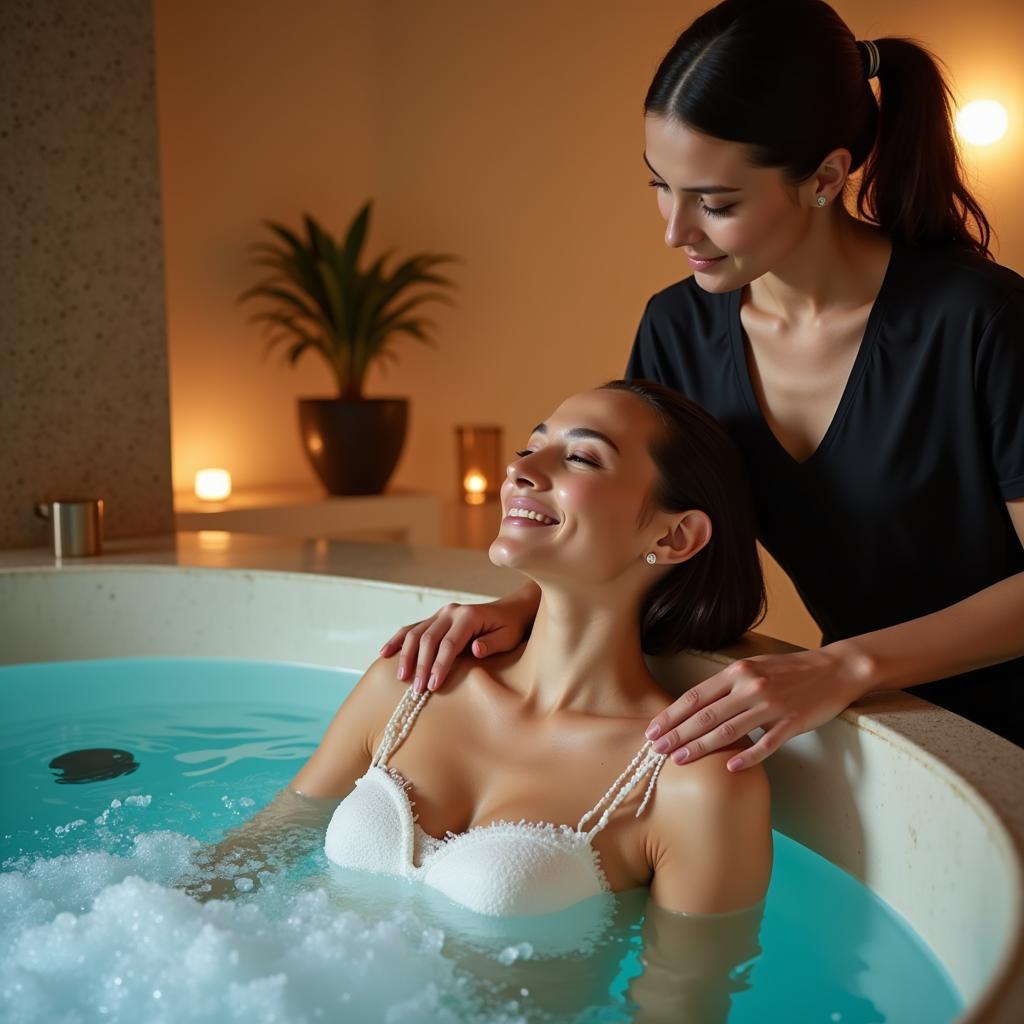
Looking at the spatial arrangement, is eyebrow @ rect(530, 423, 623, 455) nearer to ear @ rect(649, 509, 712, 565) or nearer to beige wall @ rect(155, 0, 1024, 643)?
ear @ rect(649, 509, 712, 565)

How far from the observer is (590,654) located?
1695mm

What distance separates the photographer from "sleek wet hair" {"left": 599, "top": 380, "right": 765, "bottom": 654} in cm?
169

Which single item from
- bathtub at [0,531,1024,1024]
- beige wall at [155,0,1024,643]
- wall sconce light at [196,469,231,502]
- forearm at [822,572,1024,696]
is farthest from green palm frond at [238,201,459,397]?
forearm at [822,572,1024,696]

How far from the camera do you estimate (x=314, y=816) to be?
1.81m

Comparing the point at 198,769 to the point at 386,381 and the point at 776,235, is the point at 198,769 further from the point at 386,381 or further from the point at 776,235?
the point at 386,381

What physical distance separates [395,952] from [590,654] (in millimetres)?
480

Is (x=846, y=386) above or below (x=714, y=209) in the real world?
below

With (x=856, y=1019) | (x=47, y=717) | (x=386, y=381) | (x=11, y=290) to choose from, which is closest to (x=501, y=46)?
(x=386, y=381)

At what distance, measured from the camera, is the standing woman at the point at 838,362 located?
1.48 meters

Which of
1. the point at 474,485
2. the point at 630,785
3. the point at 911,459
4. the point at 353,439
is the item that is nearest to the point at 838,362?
the point at 911,459

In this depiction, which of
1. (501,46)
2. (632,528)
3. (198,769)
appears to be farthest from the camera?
(501,46)

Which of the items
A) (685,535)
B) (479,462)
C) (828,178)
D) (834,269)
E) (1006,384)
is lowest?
(479,462)

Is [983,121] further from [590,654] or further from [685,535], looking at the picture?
[590,654]

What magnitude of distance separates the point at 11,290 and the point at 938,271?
7.31 ft
